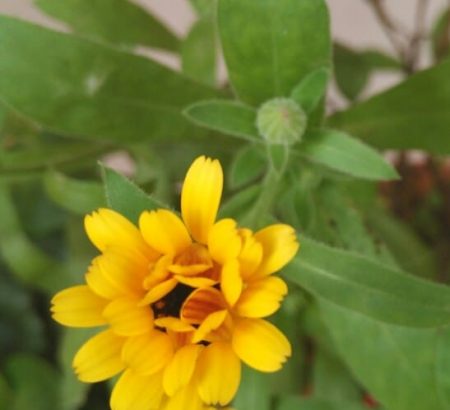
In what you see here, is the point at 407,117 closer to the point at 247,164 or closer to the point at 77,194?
the point at 247,164

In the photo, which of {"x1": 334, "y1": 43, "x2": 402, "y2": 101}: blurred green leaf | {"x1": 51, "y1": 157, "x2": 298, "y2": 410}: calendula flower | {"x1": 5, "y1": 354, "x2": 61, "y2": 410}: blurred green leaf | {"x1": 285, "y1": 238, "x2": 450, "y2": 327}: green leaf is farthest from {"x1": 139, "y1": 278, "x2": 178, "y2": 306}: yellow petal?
{"x1": 334, "y1": 43, "x2": 402, "y2": 101}: blurred green leaf

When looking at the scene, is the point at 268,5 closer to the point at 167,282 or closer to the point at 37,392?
the point at 167,282

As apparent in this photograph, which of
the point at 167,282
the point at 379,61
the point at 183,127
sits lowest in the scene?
the point at 379,61

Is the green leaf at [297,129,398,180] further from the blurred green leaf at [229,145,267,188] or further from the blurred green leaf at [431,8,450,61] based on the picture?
the blurred green leaf at [431,8,450,61]

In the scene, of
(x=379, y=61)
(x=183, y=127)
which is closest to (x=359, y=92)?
(x=379, y=61)

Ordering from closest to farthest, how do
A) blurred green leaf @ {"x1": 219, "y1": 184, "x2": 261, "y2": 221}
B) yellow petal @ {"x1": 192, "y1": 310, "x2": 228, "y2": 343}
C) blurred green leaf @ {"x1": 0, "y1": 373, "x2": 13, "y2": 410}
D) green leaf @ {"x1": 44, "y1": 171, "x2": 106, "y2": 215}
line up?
yellow petal @ {"x1": 192, "y1": 310, "x2": 228, "y2": 343} → blurred green leaf @ {"x1": 219, "y1": 184, "x2": 261, "y2": 221} → green leaf @ {"x1": 44, "y1": 171, "x2": 106, "y2": 215} → blurred green leaf @ {"x1": 0, "y1": 373, "x2": 13, "y2": 410}

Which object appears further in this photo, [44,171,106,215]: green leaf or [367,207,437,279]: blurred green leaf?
[367,207,437,279]: blurred green leaf
